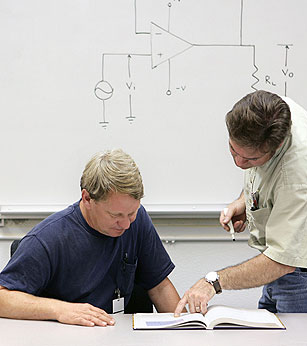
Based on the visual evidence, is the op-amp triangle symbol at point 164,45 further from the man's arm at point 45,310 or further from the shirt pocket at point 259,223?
the man's arm at point 45,310

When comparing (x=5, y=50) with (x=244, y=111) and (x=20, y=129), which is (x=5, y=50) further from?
(x=244, y=111)

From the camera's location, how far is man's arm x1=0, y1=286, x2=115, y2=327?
1677 mm

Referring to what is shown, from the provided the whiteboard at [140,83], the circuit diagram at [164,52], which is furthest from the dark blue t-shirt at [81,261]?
the circuit diagram at [164,52]

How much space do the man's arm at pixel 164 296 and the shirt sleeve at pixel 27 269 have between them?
1.49 feet

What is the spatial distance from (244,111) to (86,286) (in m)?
0.80

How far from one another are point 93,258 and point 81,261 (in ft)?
0.14

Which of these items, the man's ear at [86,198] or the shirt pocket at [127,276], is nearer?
the man's ear at [86,198]

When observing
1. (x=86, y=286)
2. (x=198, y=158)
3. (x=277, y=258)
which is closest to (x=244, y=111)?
(x=277, y=258)

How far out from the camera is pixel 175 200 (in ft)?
8.54

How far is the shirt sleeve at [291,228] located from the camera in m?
1.69

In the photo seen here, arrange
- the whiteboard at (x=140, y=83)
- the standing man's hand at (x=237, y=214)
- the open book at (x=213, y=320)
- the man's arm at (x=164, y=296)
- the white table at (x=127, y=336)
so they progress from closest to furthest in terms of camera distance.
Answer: the white table at (x=127, y=336) → the open book at (x=213, y=320) → the man's arm at (x=164, y=296) → the standing man's hand at (x=237, y=214) → the whiteboard at (x=140, y=83)

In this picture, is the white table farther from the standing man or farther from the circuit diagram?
the circuit diagram

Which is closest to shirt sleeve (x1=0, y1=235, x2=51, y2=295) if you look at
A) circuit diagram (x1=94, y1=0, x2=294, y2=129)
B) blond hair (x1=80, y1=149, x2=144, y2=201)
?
blond hair (x1=80, y1=149, x2=144, y2=201)

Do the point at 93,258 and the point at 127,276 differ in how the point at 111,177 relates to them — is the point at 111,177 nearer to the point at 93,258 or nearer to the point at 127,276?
the point at 93,258
